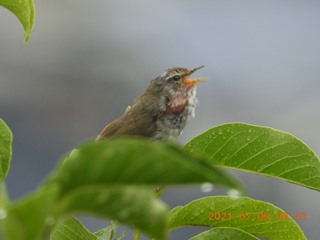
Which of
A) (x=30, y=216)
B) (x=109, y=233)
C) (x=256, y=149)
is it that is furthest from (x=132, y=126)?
(x=30, y=216)

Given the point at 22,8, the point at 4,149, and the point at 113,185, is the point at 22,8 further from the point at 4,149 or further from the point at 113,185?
the point at 113,185

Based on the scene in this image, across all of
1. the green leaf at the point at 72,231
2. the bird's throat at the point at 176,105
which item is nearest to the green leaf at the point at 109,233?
the green leaf at the point at 72,231

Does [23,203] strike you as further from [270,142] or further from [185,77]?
[185,77]

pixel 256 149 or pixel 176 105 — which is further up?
pixel 176 105

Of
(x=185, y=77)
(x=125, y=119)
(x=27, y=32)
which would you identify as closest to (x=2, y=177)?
(x=27, y=32)

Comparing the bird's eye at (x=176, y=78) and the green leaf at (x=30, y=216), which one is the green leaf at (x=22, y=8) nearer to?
the green leaf at (x=30, y=216)
